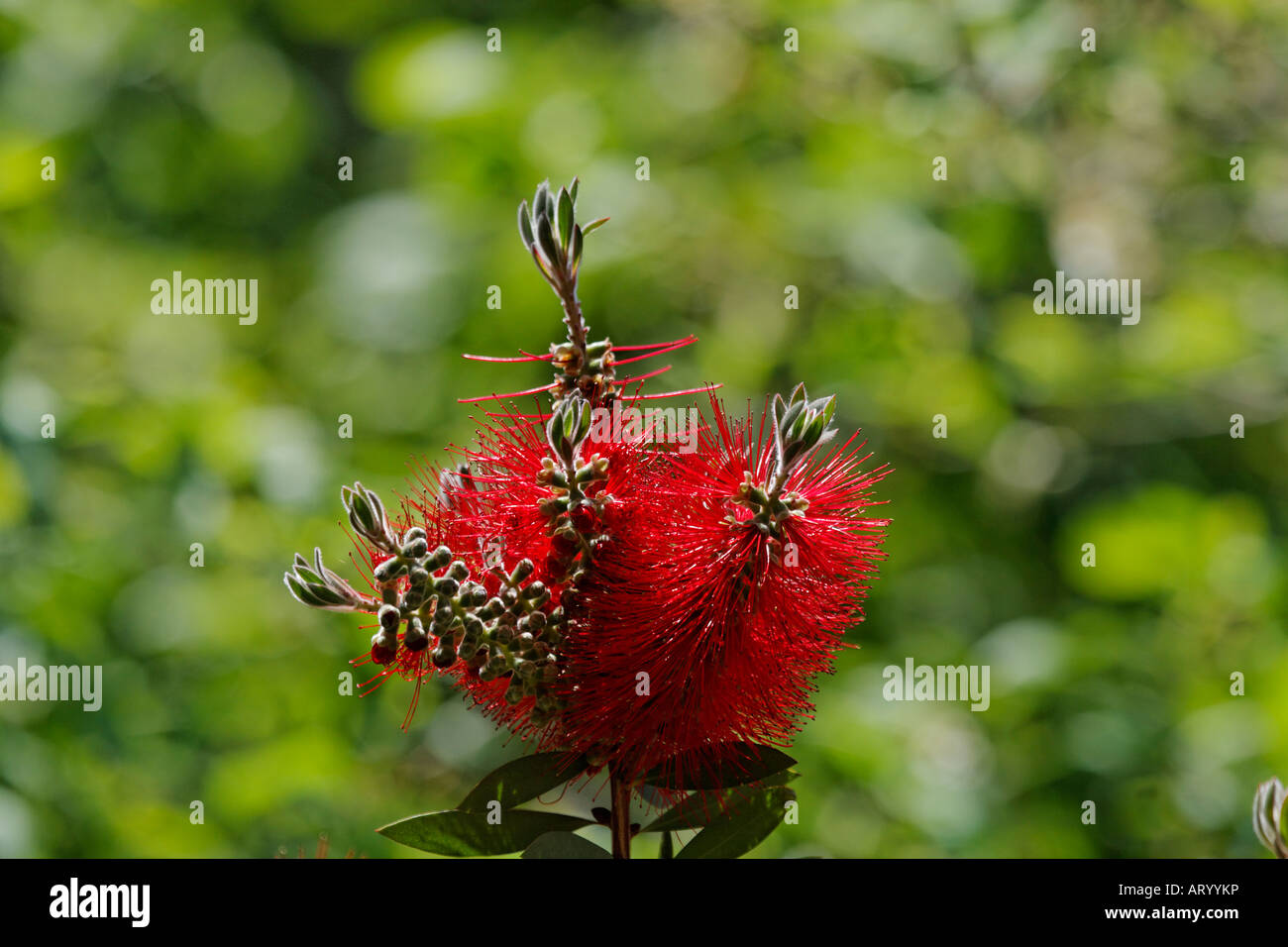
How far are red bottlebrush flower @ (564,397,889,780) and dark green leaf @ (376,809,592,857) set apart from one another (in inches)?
1.2

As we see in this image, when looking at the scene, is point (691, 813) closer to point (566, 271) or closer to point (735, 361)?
point (566, 271)

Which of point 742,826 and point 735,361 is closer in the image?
point 742,826

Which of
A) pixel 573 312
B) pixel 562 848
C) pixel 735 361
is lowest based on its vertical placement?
pixel 562 848

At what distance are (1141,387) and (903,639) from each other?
310mm

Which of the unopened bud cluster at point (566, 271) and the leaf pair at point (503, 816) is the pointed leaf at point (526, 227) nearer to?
Answer: the unopened bud cluster at point (566, 271)

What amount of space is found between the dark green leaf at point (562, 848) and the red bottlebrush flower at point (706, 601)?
0.02 metres

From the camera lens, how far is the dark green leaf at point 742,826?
289 millimetres

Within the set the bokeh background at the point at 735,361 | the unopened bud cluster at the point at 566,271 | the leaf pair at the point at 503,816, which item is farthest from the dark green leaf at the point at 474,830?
the bokeh background at the point at 735,361

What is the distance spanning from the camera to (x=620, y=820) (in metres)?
0.29

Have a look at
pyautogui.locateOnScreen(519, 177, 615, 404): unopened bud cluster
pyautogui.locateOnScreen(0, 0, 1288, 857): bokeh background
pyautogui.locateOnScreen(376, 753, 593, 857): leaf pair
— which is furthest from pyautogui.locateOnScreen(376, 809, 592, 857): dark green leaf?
pyautogui.locateOnScreen(0, 0, 1288, 857): bokeh background

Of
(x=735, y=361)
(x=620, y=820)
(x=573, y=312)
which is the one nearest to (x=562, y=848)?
(x=620, y=820)

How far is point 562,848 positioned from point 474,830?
24mm

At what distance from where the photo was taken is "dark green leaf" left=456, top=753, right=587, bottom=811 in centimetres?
28

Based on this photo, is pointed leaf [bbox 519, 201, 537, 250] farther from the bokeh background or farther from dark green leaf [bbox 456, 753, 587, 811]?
the bokeh background
